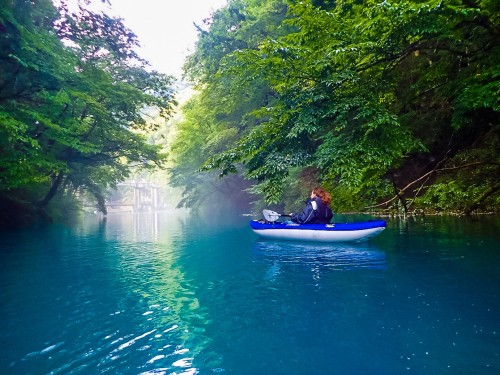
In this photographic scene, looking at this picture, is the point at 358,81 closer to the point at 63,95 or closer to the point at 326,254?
the point at 326,254

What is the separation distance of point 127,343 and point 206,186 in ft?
116

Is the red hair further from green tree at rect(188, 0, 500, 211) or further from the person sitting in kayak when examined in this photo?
green tree at rect(188, 0, 500, 211)

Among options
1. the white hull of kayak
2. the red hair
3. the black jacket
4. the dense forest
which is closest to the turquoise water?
the white hull of kayak

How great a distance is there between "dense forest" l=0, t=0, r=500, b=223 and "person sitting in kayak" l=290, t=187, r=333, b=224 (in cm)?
63

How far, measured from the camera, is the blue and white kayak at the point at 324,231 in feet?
34.3

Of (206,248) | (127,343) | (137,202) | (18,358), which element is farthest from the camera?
(137,202)

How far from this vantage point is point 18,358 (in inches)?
156

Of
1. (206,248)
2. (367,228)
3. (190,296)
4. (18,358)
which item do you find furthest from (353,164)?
(206,248)

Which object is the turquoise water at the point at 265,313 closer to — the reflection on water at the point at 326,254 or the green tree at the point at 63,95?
the reflection on water at the point at 326,254

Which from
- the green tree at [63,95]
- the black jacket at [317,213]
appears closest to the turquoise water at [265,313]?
the black jacket at [317,213]

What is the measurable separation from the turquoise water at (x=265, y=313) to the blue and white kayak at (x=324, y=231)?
2.42ft

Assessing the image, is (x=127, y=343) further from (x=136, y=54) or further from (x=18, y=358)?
(x=136, y=54)

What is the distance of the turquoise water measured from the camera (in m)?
3.73

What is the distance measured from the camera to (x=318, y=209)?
11.4m
